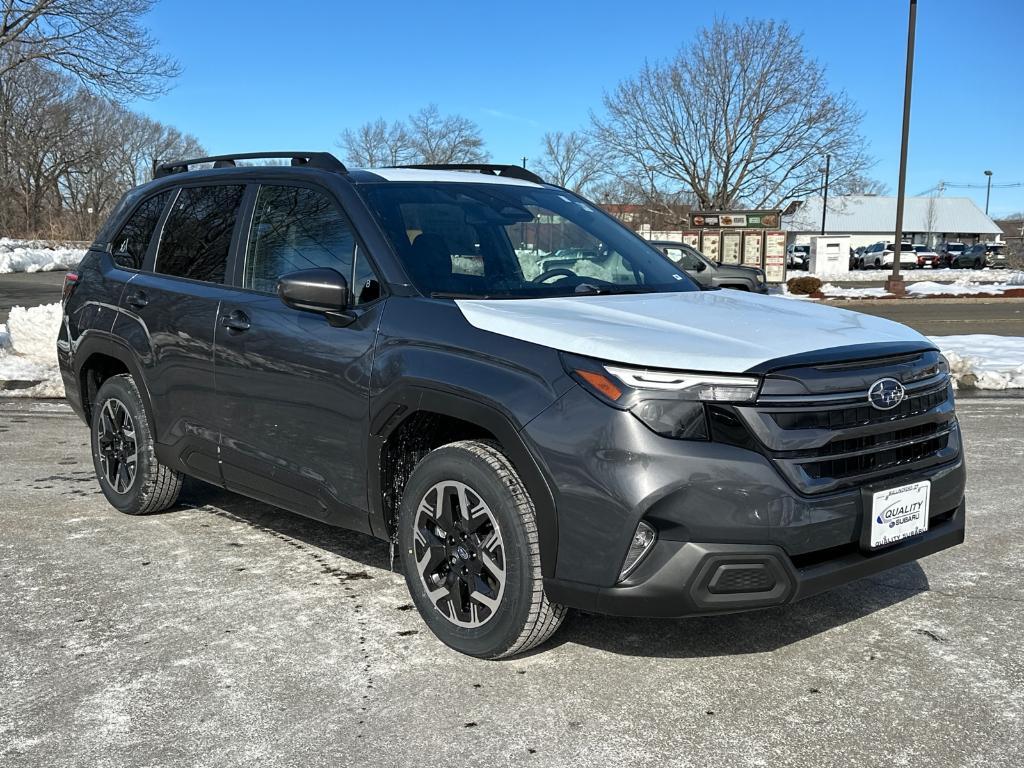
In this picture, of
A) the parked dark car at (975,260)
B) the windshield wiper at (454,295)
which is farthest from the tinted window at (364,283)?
the parked dark car at (975,260)

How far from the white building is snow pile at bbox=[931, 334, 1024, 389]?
294 feet

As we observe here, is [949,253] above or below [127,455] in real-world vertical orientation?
above

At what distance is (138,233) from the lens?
5.41 meters

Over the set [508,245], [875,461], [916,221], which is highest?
[916,221]

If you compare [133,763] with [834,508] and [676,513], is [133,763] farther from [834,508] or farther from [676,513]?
[834,508]

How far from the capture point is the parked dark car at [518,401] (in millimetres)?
2990

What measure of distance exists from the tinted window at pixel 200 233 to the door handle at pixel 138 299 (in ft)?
0.51

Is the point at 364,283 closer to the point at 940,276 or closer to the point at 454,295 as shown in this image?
the point at 454,295

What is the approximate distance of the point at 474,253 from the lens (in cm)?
407

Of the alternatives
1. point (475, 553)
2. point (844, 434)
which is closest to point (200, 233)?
point (475, 553)

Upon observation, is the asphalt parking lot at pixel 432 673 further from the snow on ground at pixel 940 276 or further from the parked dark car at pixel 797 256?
the parked dark car at pixel 797 256

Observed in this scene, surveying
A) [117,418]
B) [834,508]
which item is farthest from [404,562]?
[117,418]

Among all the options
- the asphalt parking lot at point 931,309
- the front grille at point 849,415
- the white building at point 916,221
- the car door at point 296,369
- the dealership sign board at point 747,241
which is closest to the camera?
the front grille at point 849,415

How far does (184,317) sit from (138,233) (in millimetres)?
1001
